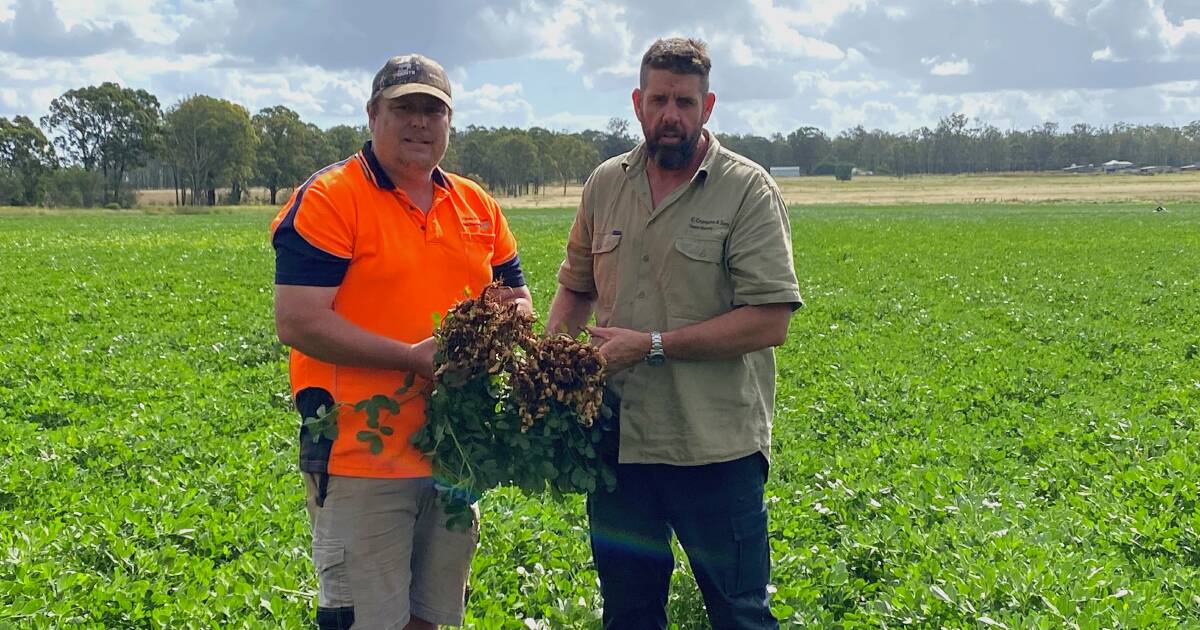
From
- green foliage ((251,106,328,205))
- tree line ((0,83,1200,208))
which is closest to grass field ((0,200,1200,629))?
tree line ((0,83,1200,208))

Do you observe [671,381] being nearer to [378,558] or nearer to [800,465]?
[378,558]

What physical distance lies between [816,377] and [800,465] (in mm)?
3597

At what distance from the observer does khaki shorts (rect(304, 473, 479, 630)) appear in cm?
310

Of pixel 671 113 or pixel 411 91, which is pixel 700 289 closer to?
pixel 671 113

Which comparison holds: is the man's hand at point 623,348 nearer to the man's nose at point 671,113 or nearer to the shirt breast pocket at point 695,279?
the shirt breast pocket at point 695,279

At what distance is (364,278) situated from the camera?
3033 mm

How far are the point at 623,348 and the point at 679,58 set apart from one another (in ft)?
3.46

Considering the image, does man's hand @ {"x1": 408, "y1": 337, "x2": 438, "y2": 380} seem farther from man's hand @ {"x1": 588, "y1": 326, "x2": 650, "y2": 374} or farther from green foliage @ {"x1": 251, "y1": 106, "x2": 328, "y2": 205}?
green foliage @ {"x1": 251, "y1": 106, "x2": 328, "y2": 205}

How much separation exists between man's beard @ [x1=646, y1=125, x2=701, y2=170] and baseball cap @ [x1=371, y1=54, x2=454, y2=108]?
0.76 metres

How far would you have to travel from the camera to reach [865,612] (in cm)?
443

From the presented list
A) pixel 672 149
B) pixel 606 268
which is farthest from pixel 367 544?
pixel 672 149

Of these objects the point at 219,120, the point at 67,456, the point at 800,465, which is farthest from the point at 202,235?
the point at 219,120

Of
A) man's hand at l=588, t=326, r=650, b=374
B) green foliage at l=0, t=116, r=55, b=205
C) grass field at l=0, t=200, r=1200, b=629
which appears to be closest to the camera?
man's hand at l=588, t=326, r=650, b=374

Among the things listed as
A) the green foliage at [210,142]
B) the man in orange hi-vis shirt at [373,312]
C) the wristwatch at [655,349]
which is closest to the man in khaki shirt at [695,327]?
the wristwatch at [655,349]
